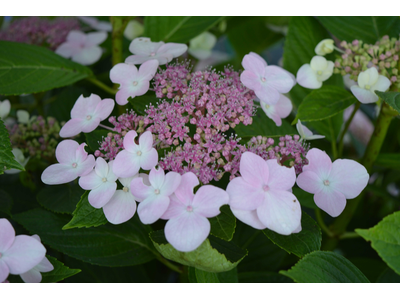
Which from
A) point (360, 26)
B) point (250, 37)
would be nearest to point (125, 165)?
point (360, 26)

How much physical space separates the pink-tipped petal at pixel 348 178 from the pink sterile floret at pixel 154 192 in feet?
0.69

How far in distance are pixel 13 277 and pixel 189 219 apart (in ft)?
0.87

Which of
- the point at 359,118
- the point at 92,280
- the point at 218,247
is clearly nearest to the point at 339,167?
the point at 218,247

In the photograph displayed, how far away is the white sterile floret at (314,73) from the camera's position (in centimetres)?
67

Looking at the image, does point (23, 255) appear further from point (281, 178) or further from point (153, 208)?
point (281, 178)

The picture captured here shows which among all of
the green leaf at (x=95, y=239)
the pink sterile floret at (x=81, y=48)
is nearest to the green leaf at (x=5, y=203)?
the green leaf at (x=95, y=239)

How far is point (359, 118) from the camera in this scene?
5.05 feet

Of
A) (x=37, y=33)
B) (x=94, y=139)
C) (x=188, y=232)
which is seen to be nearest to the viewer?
(x=188, y=232)

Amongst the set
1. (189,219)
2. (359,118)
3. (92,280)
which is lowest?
(359,118)

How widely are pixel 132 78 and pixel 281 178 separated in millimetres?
281

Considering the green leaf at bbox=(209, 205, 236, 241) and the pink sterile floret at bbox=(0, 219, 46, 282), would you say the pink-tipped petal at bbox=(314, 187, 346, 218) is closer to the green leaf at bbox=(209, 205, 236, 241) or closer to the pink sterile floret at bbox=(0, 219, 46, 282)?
the green leaf at bbox=(209, 205, 236, 241)

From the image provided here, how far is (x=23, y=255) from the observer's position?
452mm

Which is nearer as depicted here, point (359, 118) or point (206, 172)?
point (206, 172)
